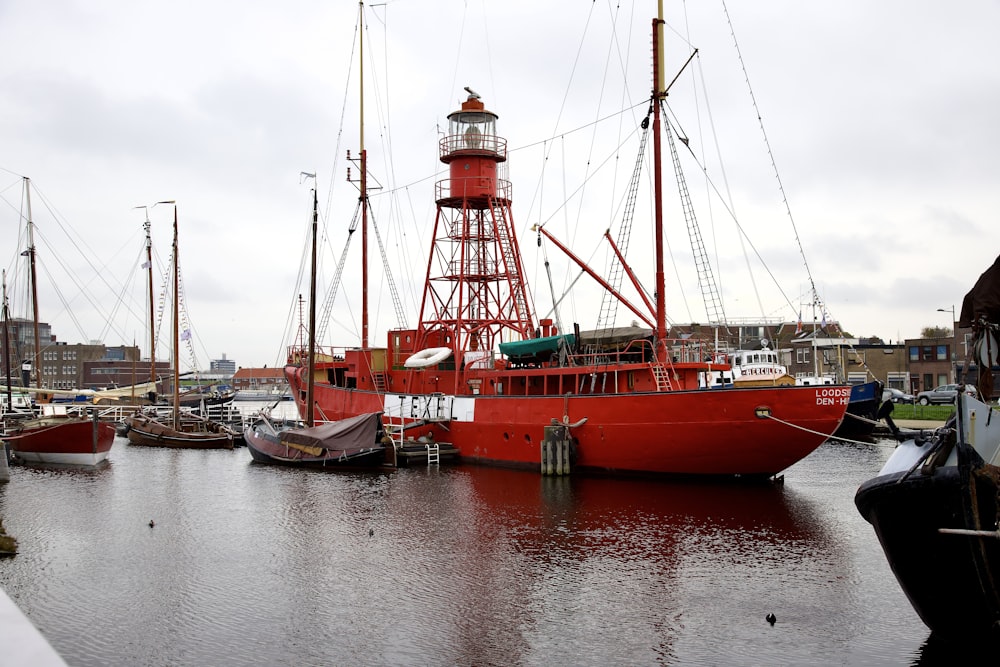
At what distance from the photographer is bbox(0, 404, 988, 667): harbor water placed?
12031 millimetres

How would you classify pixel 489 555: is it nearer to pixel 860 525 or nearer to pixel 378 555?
pixel 378 555

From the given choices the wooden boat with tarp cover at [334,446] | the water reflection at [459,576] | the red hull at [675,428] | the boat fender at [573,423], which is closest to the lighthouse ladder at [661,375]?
the red hull at [675,428]

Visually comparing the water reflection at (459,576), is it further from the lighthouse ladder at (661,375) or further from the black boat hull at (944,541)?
the lighthouse ladder at (661,375)

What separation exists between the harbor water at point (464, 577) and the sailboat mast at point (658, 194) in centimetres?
510

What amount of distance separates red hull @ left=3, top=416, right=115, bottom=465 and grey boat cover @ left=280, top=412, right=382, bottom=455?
898 cm

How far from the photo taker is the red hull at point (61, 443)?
34.9m

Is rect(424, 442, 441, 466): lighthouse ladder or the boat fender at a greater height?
the boat fender

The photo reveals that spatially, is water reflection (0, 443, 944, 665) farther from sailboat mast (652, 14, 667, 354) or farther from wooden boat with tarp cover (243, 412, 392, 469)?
wooden boat with tarp cover (243, 412, 392, 469)

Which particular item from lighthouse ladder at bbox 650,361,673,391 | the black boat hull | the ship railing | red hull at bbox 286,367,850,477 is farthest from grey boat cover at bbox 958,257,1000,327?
the ship railing

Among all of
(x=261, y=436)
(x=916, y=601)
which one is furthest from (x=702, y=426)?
(x=261, y=436)

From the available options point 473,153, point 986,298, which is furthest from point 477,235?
point 986,298

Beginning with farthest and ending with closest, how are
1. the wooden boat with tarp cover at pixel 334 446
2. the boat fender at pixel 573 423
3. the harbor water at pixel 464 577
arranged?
1. the wooden boat with tarp cover at pixel 334 446
2. the boat fender at pixel 573 423
3. the harbor water at pixel 464 577

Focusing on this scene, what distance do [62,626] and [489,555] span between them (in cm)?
809

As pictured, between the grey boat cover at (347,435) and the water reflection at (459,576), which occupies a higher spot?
the grey boat cover at (347,435)
